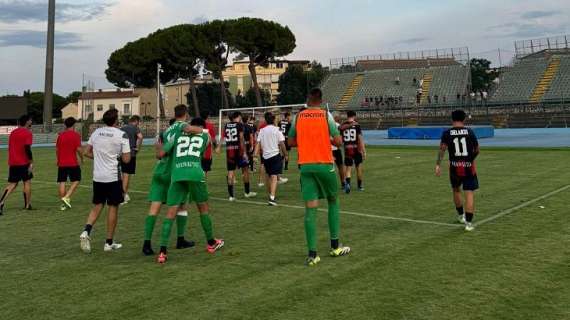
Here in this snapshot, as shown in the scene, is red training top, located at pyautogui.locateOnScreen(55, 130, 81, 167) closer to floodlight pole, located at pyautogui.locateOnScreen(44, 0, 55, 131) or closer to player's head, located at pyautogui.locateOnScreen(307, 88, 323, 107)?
player's head, located at pyautogui.locateOnScreen(307, 88, 323, 107)

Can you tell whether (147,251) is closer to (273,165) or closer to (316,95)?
(316,95)

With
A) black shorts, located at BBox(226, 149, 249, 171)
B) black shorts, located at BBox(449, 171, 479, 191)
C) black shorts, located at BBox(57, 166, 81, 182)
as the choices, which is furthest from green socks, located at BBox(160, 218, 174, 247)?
black shorts, located at BBox(57, 166, 81, 182)

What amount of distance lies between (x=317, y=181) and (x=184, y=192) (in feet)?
5.80

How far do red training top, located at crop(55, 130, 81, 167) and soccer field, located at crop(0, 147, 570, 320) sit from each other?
105cm

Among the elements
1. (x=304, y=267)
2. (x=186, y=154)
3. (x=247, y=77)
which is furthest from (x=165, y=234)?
(x=247, y=77)

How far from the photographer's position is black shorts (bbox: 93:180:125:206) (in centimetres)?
735

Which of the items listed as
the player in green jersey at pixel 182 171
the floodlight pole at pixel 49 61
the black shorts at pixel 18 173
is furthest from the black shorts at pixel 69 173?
the floodlight pole at pixel 49 61

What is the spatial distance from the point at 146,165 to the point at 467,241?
681 inches

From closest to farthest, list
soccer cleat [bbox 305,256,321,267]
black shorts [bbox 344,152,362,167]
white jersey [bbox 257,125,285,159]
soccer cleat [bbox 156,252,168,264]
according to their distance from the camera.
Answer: soccer cleat [bbox 305,256,321,267] < soccer cleat [bbox 156,252,168,264] < white jersey [bbox 257,125,285,159] < black shorts [bbox 344,152,362,167]

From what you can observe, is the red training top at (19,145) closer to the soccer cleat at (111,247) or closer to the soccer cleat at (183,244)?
the soccer cleat at (111,247)

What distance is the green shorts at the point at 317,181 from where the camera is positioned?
6.44 m

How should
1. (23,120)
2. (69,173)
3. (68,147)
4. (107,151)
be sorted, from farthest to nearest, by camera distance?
1. (69,173)
2. (68,147)
3. (23,120)
4. (107,151)

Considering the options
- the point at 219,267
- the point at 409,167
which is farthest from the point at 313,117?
the point at 409,167

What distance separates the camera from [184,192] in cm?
692
